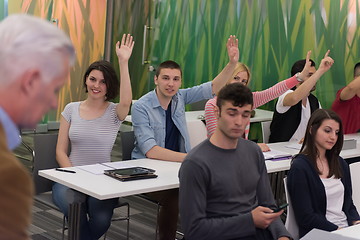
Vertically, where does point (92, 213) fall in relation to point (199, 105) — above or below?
below

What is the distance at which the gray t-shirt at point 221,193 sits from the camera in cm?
280

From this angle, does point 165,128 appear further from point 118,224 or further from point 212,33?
point 212,33

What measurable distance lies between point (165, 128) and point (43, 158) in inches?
34.6

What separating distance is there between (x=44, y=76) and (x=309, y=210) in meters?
2.53

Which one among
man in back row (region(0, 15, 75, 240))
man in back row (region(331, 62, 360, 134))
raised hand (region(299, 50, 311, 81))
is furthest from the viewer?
man in back row (region(331, 62, 360, 134))

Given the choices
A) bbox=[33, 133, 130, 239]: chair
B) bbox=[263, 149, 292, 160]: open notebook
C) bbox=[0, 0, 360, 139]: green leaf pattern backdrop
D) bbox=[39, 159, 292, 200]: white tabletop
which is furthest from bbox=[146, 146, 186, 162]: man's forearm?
bbox=[0, 0, 360, 139]: green leaf pattern backdrop

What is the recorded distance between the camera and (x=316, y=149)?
3557 millimetres

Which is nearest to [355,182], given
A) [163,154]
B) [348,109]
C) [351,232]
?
[351,232]

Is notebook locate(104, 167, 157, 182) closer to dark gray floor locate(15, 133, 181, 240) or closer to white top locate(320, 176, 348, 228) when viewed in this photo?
white top locate(320, 176, 348, 228)

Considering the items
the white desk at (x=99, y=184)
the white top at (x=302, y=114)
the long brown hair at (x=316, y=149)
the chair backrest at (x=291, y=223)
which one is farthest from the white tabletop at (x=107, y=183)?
the white top at (x=302, y=114)

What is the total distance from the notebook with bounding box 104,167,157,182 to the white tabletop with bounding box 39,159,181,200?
29 mm

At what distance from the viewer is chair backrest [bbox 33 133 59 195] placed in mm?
3881

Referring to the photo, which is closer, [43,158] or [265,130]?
[43,158]

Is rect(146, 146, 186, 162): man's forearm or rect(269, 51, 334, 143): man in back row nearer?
rect(146, 146, 186, 162): man's forearm
